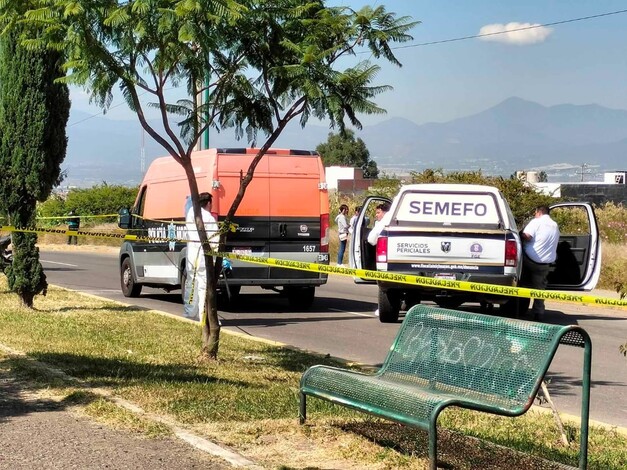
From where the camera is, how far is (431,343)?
6.39 m

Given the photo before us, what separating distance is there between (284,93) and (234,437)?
3.82 meters

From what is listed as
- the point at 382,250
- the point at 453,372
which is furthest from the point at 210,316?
the point at 382,250

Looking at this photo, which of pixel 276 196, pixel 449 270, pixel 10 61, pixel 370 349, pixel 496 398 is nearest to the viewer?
pixel 496 398

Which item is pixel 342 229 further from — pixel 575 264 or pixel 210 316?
pixel 210 316

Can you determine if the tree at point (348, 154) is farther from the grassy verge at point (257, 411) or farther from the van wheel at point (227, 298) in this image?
the grassy verge at point (257, 411)

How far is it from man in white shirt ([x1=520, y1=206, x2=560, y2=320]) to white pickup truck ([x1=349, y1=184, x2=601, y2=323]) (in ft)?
0.90

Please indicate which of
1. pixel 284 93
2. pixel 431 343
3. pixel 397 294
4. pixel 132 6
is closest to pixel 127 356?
pixel 284 93

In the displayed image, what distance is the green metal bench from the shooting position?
17.5 ft

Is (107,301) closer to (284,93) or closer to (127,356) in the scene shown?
(127,356)

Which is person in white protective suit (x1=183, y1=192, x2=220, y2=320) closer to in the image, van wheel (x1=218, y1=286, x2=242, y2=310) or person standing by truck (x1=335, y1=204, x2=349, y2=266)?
van wheel (x1=218, y1=286, x2=242, y2=310)

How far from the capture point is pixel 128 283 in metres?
18.7

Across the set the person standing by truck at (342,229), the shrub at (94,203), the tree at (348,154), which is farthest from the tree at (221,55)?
the tree at (348,154)

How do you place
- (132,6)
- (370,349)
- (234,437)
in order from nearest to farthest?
1. (234,437)
2. (132,6)
3. (370,349)

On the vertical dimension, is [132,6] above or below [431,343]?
above
